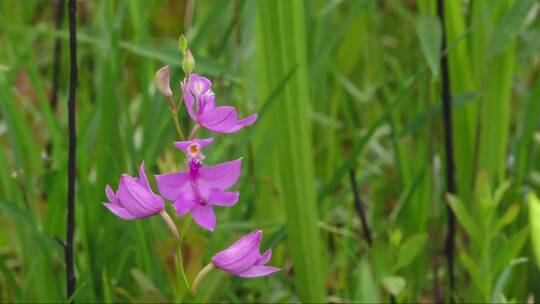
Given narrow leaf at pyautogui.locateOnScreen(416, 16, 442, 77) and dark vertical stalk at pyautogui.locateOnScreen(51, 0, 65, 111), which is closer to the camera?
narrow leaf at pyautogui.locateOnScreen(416, 16, 442, 77)

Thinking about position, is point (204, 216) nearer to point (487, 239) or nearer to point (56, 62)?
point (487, 239)

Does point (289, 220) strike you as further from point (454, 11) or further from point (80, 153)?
point (454, 11)

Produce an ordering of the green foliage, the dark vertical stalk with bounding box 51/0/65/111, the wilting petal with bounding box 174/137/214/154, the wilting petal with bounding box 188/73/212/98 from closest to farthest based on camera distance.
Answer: the wilting petal with bounding box 174/137/214/154
the wilting petal with bounding box 188/73/212/98
the green foliage
the dark vertical stalk with bounding box 51/0/65/111

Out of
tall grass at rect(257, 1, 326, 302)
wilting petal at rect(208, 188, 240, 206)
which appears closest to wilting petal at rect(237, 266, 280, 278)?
wilting petal at rect(208, 188, 240, 206)

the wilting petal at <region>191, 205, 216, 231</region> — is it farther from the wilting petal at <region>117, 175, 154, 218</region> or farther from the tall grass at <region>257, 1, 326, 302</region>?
the tall grass at <region>257, 1, 326, 302</region>

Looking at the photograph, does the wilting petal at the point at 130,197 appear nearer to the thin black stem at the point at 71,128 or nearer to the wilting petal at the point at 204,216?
the wilting petal at the point at 204,216

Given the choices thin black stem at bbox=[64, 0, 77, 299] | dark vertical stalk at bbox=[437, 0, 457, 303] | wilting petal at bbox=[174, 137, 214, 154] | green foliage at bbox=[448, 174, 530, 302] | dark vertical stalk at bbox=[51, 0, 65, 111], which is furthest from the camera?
dark vertical stalk at bbox=[51, 0, 65, 111]

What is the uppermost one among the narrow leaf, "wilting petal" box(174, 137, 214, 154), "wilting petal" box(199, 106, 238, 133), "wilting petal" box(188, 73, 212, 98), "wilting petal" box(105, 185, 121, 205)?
the narrow leaf
